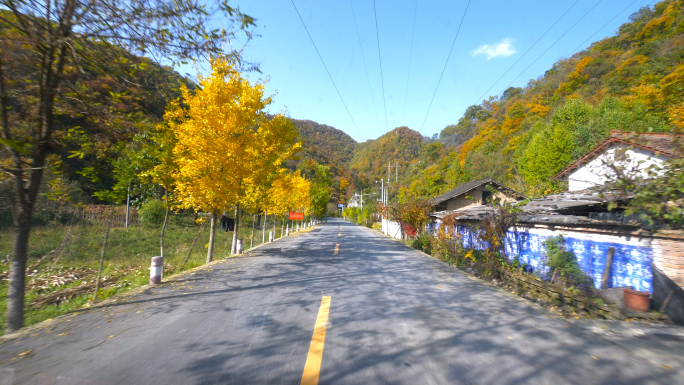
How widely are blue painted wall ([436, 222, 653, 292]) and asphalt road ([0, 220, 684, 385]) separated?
1863mm

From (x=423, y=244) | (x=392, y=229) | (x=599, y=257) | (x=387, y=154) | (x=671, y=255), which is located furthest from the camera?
(x=387, y=154)

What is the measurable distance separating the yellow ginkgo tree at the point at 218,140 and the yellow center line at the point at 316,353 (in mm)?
8112

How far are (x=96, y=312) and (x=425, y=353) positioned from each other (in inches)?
217

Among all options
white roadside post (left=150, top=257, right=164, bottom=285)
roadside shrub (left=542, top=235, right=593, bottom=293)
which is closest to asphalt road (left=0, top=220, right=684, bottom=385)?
white roadside post (left=150, top=257, right=164, bottom=285)

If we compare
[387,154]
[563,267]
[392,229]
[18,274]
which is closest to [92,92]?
[18,274]

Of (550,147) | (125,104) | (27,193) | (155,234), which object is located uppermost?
(550,147)

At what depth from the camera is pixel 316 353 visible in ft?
13.0

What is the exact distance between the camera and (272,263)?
11.7 metres

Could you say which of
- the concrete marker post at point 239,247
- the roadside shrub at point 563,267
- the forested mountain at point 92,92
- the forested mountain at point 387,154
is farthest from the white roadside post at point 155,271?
the forested mountain at point 387,154

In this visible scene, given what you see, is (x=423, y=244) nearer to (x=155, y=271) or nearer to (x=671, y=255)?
(x=671, y=255)

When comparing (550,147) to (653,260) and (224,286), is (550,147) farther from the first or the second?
(224,286)

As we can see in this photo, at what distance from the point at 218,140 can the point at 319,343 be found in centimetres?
958

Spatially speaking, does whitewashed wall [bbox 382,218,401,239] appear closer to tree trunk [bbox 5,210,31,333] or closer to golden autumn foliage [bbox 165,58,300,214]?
golden autumn foliage [bbox 165,58,300,214]

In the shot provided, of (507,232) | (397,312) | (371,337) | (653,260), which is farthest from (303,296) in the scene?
(507,232)
